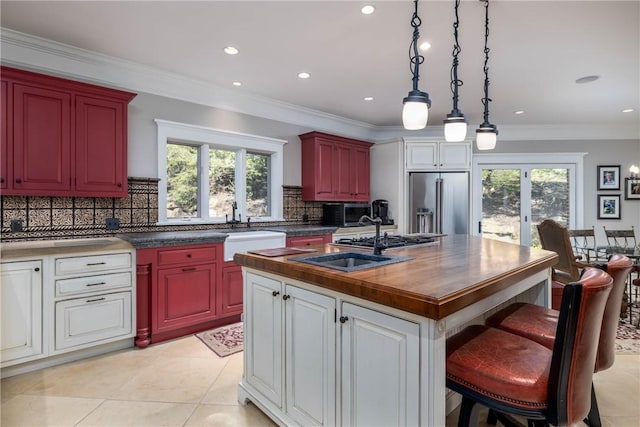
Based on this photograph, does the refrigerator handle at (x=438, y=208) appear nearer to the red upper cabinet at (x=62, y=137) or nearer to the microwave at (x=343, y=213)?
the microwave at (x=343, y=213)

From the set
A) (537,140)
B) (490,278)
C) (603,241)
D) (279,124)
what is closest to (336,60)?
(279,124)

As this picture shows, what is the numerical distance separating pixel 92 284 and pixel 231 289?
116 cm

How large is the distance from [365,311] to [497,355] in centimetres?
53

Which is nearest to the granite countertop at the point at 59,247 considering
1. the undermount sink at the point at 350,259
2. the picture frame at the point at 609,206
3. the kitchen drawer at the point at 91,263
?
the kitchen drawer at the point at 91,263

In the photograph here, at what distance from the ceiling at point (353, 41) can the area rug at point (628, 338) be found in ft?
8.32

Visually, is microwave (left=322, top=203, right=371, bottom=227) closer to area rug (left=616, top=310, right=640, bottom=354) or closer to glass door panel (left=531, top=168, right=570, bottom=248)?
area rug (left=616, top=310, right=640, bottom=354)

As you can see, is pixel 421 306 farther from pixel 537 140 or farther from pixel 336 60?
pixel 537 140

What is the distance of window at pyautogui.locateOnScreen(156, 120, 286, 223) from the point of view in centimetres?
356

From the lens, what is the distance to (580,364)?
43.7 inches

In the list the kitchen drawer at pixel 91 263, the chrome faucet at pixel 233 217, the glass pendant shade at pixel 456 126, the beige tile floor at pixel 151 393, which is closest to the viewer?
the beige tile floor at pixel 151 393

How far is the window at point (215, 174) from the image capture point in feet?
11.7

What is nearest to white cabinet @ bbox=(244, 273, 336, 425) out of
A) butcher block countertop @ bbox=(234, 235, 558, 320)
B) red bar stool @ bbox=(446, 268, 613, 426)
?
butcher block countertop @ bbox=(234, 235, 558, 320)

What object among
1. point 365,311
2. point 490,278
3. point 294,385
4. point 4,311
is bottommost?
point 294,385

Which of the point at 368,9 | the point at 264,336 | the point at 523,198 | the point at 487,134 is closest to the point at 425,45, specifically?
the point at 368,9
